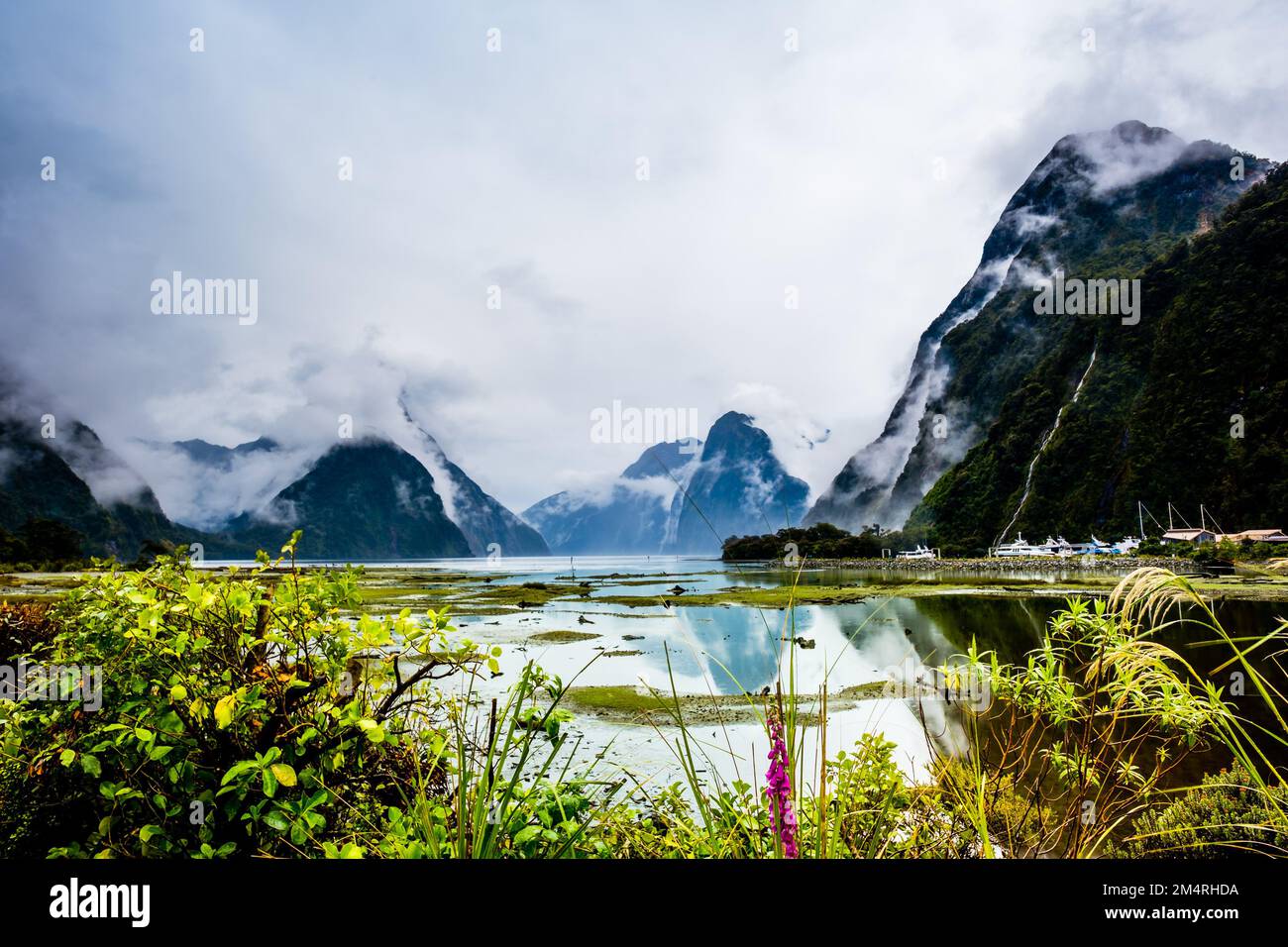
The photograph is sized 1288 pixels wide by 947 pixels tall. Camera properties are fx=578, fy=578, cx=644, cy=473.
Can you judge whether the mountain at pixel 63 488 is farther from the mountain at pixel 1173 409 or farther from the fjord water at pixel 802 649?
the mountain at pixel 1173 409

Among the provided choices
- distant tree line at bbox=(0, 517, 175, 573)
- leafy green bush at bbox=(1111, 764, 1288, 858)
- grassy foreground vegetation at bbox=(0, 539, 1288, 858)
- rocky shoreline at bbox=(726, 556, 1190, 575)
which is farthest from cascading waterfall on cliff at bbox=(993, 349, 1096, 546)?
distant tree line at bbox=(0, 517, 175, 573)

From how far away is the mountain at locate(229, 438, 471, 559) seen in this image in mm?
13219

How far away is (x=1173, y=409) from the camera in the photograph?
1620 centimetres

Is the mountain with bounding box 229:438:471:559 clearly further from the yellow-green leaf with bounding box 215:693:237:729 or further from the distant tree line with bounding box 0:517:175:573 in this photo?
the yellow-green leaf with bounding box 215:693:237:729

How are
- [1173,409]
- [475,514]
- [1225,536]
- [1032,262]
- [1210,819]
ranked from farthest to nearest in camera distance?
[1032,262] < [475,514] < [1173,409] < [1225,536] < [1210,819]

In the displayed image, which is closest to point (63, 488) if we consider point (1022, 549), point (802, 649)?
point (802, 649)

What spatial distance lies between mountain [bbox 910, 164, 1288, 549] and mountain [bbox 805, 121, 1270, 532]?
11.3 ft

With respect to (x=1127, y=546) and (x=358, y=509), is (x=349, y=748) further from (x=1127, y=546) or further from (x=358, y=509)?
(x=1127, y=546)

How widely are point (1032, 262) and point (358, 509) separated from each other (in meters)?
61.7

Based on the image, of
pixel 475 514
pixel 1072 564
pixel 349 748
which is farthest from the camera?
pixel 475 514
